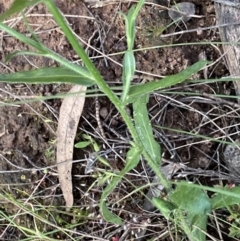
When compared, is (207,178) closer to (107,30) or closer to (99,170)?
(99,170)

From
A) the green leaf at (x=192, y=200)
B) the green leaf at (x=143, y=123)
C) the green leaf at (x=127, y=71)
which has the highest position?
the green leaf at (x=127, y=71)

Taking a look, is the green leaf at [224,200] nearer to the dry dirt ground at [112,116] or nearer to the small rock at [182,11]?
the dry dirt ground at [112,116]

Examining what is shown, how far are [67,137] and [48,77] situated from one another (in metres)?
0.70

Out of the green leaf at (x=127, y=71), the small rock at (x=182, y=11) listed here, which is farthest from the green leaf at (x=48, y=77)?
the small rock at (x=182, y=11)

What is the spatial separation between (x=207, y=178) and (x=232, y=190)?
14.3 inches

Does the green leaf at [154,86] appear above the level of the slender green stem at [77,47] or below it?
below

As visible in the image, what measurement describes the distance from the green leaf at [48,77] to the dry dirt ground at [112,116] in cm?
61

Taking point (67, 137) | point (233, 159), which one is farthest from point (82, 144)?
point (233, 159)

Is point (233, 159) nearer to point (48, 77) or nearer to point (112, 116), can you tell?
point (112, 116)

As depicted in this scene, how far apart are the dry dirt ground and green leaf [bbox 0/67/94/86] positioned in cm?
61

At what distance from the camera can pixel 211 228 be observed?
1784mm

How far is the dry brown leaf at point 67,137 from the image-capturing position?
72.9 inches

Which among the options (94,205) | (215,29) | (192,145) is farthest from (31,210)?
(215,29)

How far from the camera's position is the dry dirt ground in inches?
71.6
